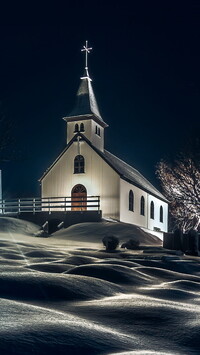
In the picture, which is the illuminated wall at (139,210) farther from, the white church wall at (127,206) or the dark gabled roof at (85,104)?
the dark gabled roof at (85,104)

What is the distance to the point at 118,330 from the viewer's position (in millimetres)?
5766

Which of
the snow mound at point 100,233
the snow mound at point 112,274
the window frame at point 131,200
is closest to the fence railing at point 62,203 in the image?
the window frame at point 131,200

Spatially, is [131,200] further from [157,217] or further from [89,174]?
[157,217]

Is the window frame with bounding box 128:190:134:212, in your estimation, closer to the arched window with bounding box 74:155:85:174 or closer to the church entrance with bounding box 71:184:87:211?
the church entrance with bounding box 71:184:87:211

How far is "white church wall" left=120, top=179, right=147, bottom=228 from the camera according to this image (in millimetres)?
32891

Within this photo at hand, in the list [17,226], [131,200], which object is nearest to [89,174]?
[131,200]

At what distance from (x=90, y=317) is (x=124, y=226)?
21.1 metres

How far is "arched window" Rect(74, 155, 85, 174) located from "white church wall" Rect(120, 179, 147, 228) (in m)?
3.28

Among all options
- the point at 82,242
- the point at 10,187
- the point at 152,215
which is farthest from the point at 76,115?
the point at 10,187

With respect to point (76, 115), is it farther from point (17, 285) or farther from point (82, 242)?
point (17, 285)

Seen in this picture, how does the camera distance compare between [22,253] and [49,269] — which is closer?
[49,269]

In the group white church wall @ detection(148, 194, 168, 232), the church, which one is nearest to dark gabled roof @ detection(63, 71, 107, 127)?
the church

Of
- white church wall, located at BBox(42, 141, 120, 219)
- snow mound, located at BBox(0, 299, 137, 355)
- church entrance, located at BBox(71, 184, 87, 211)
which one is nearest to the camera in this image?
snow mound, located at BBox(0, 299, 137, 355)

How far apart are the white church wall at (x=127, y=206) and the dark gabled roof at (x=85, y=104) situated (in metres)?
5.87
